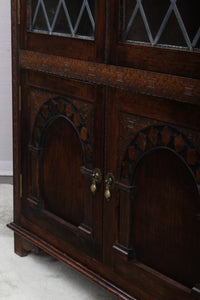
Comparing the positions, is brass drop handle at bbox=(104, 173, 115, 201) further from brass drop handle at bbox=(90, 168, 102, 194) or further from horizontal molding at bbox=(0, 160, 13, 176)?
horizontal molding at bbox=(0, 160, 13, 176)

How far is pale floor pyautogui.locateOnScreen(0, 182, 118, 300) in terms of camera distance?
188 cm

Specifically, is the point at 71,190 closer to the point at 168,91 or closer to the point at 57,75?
the point at 57,75

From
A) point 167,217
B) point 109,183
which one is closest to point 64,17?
point 109,183

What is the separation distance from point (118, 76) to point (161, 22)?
21 centimetres

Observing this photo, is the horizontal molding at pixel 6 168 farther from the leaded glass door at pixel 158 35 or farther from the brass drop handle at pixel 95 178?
the leaded glass door at pixel 158 35

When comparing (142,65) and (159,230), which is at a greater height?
(142,65)

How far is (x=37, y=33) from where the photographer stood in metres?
1.88

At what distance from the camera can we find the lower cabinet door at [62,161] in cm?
173

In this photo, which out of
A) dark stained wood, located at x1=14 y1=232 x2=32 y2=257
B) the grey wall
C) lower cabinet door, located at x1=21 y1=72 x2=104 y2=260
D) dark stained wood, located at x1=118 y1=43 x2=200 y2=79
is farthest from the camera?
the grey wall

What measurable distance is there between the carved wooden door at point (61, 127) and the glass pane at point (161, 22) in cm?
11

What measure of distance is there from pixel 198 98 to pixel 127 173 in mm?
360

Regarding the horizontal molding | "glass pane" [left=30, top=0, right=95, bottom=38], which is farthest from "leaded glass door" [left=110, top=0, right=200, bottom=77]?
the horizontal molding

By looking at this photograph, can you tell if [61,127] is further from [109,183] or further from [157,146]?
[157,146]

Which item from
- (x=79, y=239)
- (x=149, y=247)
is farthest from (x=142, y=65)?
(x=79, y=239)
